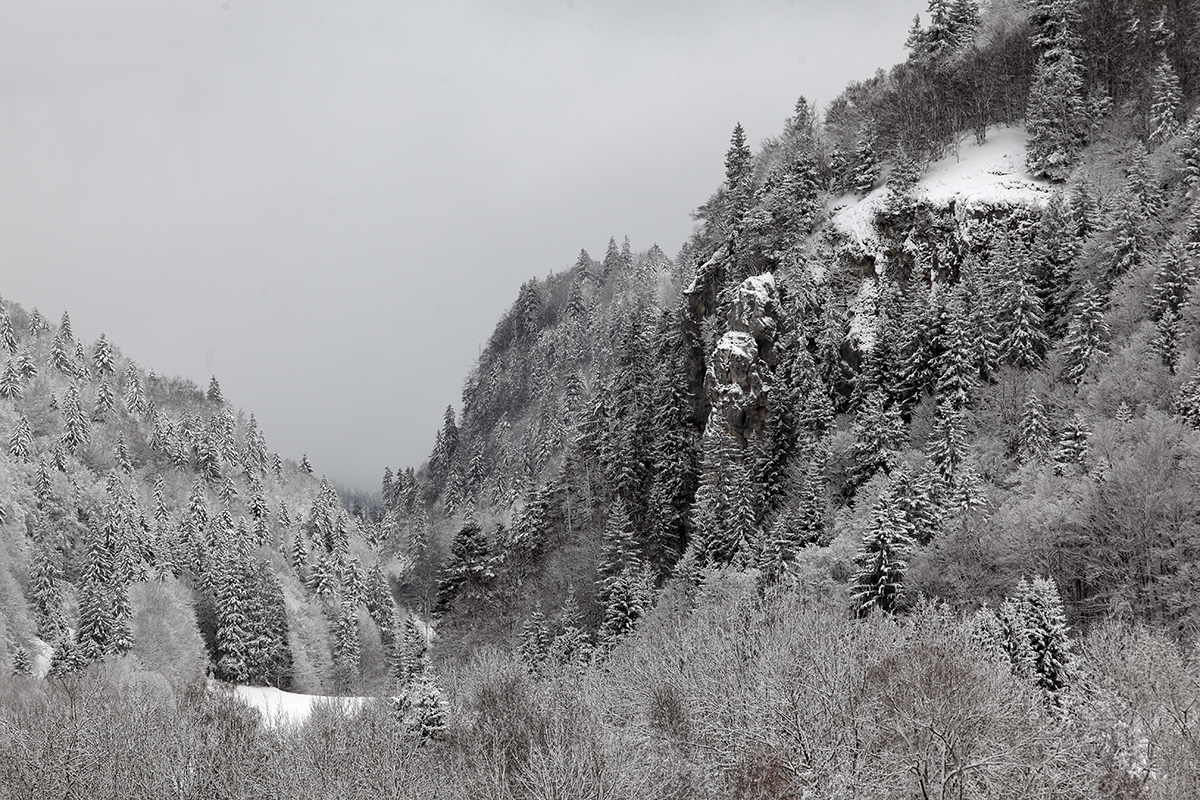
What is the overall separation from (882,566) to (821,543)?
392 inches

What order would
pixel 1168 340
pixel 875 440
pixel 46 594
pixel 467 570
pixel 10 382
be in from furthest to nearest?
pixel 10 382, pixel 46 594, pixel 467 570, pixel 875 440, pixel 1168 340

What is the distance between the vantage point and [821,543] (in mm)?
48438

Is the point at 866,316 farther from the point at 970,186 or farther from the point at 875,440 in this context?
the point at 875,440

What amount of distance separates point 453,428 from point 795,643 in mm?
139030

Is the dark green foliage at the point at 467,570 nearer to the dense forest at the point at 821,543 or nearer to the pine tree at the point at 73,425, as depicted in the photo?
the dense forest at the point at 821,543

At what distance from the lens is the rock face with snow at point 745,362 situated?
214ft

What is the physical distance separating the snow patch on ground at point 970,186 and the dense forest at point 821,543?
1.23 ft

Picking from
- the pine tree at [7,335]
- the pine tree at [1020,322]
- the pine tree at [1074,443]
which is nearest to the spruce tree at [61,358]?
the pine tree at [7,335]


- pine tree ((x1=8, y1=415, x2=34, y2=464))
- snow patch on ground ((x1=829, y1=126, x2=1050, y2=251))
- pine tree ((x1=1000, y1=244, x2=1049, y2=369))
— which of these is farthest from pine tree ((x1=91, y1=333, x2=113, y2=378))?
pine tree ((x1=1000, y1=244, x2=1049, y2=369))

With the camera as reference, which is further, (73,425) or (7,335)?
(7,335)

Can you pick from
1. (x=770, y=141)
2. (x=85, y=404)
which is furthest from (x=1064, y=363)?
(x=85, y=404)

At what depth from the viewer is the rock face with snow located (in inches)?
2574

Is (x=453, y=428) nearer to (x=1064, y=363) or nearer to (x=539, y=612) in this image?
(x=539, y=612)

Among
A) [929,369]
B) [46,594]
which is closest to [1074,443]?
[929,369]
